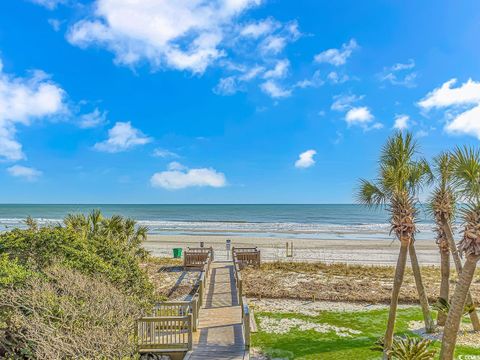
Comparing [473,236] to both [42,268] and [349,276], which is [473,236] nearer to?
[42,268]

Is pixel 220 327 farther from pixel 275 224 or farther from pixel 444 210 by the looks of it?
→ pixel 275 224

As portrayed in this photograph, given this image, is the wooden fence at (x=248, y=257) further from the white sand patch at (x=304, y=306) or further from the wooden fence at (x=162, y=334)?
the wooden fence at (x=162, y=334)

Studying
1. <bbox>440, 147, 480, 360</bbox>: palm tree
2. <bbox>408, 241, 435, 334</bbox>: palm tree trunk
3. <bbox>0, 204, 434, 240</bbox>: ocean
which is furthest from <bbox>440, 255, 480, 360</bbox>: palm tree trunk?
<bbox>0, 204, 434, 240</bbox>: ocean

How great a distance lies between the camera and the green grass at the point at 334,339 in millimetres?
10070

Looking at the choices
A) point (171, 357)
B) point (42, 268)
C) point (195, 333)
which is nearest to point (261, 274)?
point (195, 333)

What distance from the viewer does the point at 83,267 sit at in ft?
31.1

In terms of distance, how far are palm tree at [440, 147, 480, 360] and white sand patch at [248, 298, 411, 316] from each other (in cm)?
770

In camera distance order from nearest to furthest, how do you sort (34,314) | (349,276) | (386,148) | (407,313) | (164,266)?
1. (34,314)
2. (386,148)
3. (407,313)
4. (349,276)
5. (164,266)

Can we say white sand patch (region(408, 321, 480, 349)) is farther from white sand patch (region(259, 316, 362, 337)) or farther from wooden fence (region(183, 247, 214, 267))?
wooden fence (region(183, 247, 214, 267))

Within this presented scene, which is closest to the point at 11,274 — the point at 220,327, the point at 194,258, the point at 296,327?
the point at 220,327

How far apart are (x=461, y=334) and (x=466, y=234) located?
297 inches

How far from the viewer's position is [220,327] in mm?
11172

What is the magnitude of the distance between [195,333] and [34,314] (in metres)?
4.90

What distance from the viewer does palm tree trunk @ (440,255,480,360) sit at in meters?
6.23
